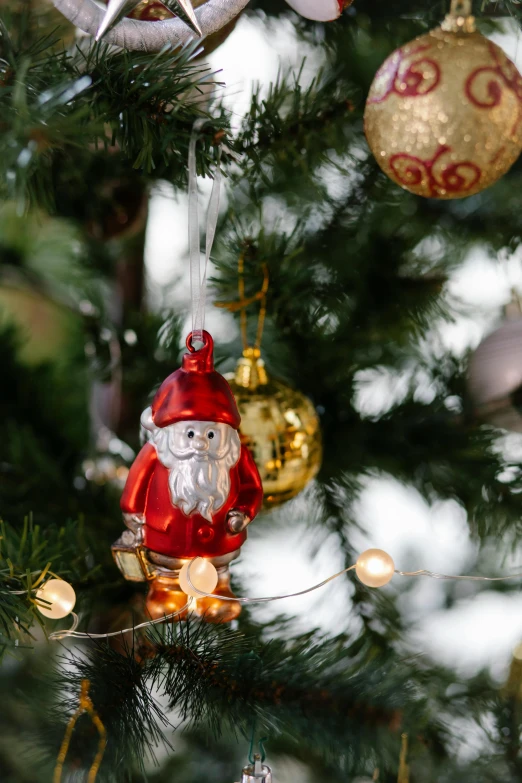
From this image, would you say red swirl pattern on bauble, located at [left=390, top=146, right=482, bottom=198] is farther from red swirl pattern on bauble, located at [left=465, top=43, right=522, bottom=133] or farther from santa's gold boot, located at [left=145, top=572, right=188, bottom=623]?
santa's gold boot, located at [left=145, top=572, right=188, bottom=623]

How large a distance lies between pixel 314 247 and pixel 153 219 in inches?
16.8

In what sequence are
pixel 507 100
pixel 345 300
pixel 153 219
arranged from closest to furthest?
1. pixel 507 100
2. pixel 345 300
3. pixel 153 219

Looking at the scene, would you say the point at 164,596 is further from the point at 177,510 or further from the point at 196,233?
the point at 196,233

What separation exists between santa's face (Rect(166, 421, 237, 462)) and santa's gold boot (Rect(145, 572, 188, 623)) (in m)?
0.09

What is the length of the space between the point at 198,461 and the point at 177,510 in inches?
1.5

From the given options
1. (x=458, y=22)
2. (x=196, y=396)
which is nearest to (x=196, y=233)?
(x=196, y=396)

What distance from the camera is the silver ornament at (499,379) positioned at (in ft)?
2.27

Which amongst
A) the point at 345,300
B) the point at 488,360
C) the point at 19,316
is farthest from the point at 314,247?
the point at 19,316

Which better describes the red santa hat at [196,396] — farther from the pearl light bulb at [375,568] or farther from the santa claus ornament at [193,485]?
the pearl light bulb at [375,568]

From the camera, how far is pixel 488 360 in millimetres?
700

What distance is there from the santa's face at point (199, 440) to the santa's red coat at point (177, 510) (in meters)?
0.02

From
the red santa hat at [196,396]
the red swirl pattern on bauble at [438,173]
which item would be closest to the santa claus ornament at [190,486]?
the red santa hat at [196,396]

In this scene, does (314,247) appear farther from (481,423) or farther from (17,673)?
(17,673)

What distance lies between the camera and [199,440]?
51cm
